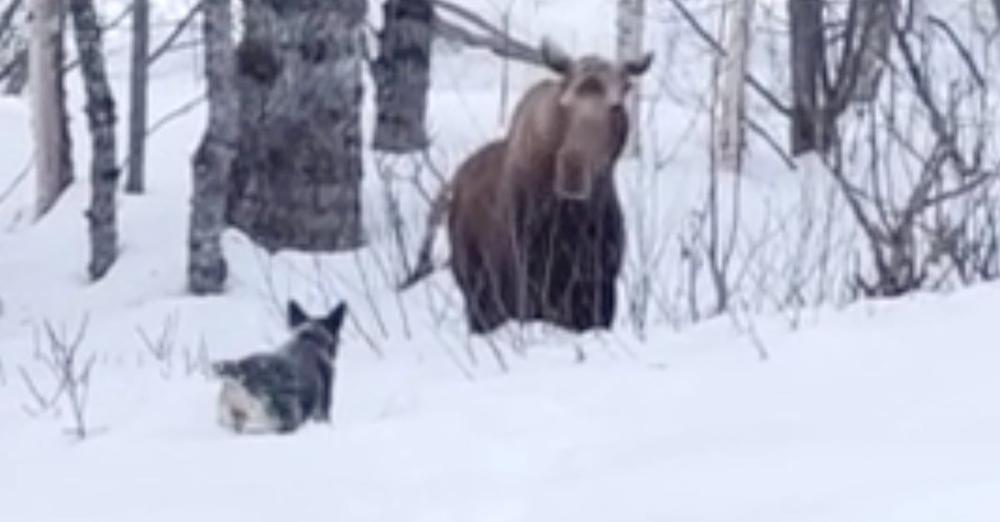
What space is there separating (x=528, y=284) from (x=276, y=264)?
3.97m

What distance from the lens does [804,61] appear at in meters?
21.1

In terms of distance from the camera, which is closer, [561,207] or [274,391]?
[274,391]

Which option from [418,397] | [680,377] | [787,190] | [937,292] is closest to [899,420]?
[680,377]

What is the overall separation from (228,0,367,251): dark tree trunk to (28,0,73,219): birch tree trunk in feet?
6.66

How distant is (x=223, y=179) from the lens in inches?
512

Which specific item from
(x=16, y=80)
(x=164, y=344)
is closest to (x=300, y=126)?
(x=164, y=344)

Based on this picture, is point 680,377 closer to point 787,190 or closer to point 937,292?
point 937,292

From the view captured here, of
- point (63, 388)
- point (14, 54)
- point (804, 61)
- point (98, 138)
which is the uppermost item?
point (14, 54)

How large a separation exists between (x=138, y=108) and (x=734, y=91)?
4898 millimetres

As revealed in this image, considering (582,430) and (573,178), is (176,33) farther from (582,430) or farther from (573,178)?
(582,430)

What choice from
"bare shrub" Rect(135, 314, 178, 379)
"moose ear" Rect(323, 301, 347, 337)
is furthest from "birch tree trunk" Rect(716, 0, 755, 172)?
"moose ear" Rect(323, 301, 347, 337)

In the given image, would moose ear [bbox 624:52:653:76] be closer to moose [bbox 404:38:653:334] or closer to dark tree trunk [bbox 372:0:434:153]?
moose [bbox 404:38:653:334]

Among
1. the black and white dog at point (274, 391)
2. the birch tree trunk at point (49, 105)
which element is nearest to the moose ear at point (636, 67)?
the black and white dog at point (274, 391)

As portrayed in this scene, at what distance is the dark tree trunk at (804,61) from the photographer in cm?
2019
